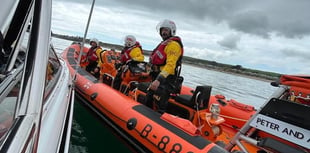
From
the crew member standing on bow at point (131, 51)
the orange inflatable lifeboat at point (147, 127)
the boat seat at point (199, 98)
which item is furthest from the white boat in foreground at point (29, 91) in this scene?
the crew member standing on bow at point (131, 51)

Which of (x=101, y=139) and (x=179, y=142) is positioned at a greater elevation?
(x=179, y=142)

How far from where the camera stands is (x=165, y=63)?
359 centimetres

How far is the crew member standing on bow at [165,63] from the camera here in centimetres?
331

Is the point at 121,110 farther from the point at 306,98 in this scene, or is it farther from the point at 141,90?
the point at 306,98

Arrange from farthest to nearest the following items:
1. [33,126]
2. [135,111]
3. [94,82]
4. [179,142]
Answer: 1. [94,82]
2. [135,111]
3. [179,142]
4. [33,126]

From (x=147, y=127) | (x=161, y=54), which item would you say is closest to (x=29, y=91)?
(x=147, y=127)

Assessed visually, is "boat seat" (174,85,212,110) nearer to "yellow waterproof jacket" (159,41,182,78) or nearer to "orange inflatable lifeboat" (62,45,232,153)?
"yellow waterproof jacket" (159,41,182,78)

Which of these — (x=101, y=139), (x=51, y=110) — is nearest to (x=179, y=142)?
(x=51, y=110)

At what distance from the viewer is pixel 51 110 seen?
1.47 metres

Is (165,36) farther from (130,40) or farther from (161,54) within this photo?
(130,40)

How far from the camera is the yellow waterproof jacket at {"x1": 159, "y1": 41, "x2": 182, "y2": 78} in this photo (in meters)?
3.29

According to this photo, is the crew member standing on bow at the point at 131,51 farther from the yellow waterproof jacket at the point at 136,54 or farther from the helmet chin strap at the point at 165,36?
the helmet chin strap at the point at 165,36

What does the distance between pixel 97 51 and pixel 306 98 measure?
6228 millimetres

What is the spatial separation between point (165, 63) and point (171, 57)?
0.29 meters
